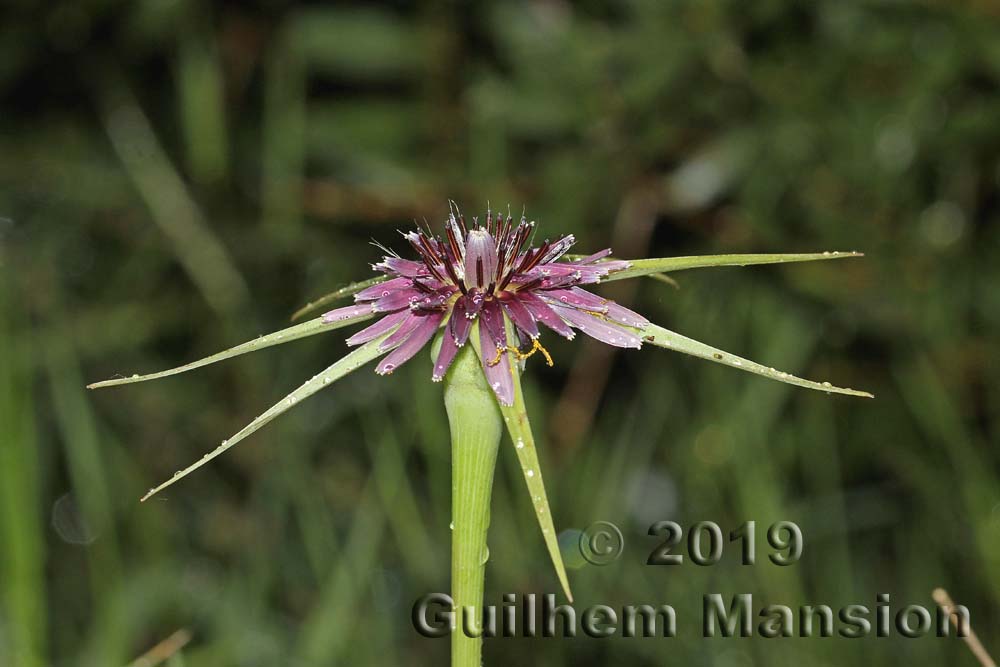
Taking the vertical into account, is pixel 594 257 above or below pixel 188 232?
below

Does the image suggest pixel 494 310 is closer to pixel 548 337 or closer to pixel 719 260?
pixel 719 260

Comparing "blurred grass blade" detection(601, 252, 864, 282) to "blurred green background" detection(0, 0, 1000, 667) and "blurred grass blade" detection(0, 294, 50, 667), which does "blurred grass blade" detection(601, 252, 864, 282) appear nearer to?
"blurred grass blade" detection(0, 294, 50, 667)

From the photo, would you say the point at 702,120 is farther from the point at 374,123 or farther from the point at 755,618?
the point at 755,618

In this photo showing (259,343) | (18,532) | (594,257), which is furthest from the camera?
(18,532)

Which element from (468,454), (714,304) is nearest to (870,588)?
(714,304)

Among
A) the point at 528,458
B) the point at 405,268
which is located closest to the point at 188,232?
the point at 405,268

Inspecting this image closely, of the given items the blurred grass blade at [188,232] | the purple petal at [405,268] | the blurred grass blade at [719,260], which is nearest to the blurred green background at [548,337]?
the blurred grass blade at [188,232]

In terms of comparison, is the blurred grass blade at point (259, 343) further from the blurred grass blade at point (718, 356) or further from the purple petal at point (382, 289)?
the blurred grass blade at point (718, 356)
